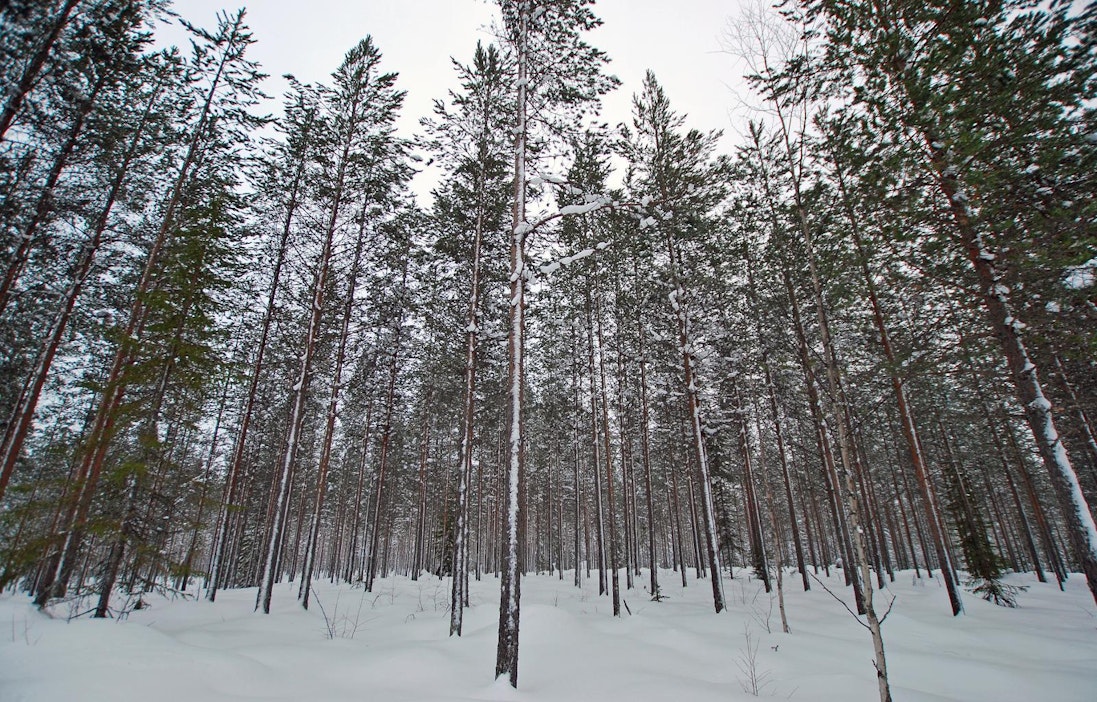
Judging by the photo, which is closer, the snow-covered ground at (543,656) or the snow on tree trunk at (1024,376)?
the snow-covered ground at (543,656)

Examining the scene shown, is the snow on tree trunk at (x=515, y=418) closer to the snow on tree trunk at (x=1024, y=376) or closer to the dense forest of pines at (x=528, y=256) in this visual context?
the dense forest of pines at (x=528, y=256)

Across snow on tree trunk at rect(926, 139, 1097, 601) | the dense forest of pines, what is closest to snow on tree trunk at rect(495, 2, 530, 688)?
the dense forest of pines

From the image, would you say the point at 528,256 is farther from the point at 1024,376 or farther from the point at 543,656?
the point at 1024,376

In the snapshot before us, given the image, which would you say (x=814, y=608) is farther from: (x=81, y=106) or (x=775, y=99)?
(x=81, y=106)

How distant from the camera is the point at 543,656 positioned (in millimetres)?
8133

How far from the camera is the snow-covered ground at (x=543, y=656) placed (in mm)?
5293

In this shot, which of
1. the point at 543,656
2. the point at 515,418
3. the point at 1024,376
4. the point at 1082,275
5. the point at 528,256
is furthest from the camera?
the point at 528,256

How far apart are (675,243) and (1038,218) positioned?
8.99 meters

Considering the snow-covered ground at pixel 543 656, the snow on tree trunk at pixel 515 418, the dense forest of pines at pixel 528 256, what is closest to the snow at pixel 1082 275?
the dense forest of pines at pixel 528 256

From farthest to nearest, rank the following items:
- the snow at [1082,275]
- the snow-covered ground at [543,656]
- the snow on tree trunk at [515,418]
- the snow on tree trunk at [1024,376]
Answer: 1. the snow at [1082,275]
2. the snow on tree trunk at [1024,376]
3. the snow on tree trunk at [515,418]
4. the snow-covered ground at [543,656]

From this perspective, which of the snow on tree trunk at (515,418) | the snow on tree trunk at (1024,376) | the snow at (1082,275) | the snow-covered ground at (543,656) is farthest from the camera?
the snow at (1082,275)

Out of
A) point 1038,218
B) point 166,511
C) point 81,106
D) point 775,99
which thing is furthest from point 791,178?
point 166,511

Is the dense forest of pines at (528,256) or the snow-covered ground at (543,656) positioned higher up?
the dense forest of pines at (528,256)

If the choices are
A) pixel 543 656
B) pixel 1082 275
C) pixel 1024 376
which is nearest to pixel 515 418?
pixel 543 656
